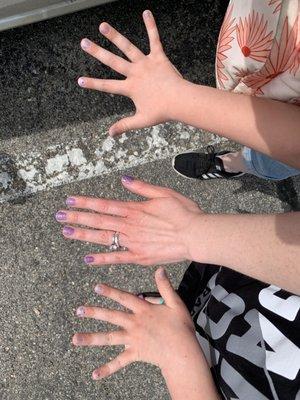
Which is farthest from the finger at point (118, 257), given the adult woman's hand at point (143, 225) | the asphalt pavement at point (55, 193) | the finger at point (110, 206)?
the asphalt pavement at point (55, 193)

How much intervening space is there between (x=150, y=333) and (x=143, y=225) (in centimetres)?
28

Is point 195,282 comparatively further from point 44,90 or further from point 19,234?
point 44,90

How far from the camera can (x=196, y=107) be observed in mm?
1180

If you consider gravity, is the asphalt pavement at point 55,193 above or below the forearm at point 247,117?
below

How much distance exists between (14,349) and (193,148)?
1122mm

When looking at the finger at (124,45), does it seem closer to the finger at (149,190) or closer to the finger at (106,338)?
the finger at (149,190)

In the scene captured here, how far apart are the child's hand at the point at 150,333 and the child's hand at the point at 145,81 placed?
→ 418 mm

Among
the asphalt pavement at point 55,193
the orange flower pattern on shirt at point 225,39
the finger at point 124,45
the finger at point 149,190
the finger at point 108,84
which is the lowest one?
the asphalt pavement at point 55,193

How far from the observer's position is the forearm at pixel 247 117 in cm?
113

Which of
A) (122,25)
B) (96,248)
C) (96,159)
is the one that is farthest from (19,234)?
(122,25)

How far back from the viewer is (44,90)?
1.88m

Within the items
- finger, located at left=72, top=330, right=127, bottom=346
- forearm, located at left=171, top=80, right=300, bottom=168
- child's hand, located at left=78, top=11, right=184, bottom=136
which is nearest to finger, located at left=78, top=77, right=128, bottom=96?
child's hand, located at left=78, top=11, right=184, bottom=136

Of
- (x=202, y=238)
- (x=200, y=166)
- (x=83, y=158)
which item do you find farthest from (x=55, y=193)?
(x=202, y=238)

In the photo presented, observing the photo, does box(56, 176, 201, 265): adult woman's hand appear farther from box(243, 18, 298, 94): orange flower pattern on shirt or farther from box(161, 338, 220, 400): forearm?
box(243, 18, 298, 94): orange flower pattern on shirt
